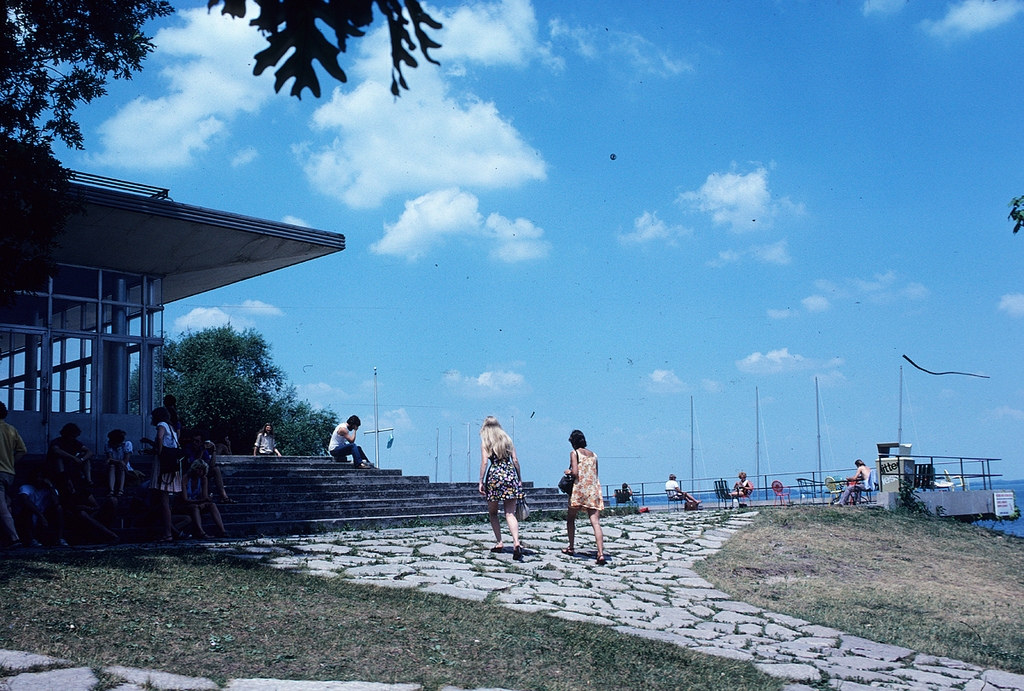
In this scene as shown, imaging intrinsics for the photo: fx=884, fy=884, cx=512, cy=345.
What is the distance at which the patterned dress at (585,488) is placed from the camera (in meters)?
11.1

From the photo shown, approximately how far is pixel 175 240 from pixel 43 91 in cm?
506

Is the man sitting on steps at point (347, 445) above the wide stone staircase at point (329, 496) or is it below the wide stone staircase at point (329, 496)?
above

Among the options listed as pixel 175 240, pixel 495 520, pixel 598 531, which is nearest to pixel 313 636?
pixel 495 520

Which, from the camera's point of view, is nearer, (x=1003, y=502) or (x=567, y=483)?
(x=567, y=483)

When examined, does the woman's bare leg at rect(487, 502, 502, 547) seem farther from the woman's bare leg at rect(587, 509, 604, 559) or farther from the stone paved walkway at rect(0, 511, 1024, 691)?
the woman's bare leg at rect(587, 509, 604, 559)

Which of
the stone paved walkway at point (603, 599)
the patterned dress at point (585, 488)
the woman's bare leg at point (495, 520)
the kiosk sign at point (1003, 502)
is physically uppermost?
the patterned dress at point (585, 488)

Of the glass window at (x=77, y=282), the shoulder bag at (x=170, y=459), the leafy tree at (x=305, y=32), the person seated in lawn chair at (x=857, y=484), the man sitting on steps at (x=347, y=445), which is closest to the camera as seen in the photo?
the leafy tree at (x=305, y=32)

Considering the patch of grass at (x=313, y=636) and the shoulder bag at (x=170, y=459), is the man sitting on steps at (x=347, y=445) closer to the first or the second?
the shoulder bag at (x=170, y=459)

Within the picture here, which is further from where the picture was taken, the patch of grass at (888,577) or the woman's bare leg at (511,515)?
the woman's bare leg at (511,515)

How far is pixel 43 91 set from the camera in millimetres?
13352

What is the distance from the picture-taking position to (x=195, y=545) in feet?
34.9

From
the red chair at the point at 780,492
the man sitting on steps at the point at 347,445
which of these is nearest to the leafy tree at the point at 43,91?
the man sitting on steps at the point at 347,445

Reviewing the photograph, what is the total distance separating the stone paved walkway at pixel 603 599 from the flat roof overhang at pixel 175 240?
7.83m

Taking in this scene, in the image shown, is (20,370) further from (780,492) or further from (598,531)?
(780,492)
